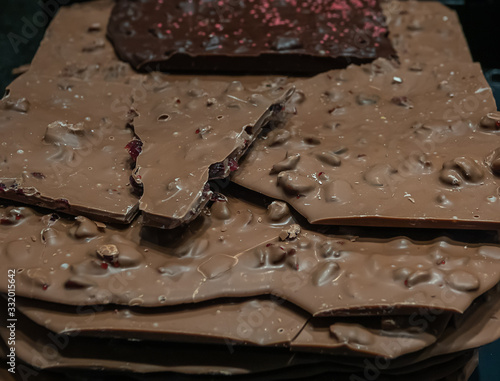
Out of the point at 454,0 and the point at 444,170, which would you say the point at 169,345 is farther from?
the point at 454,0

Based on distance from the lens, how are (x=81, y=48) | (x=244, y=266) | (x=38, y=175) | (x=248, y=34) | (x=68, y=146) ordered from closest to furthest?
(x=244, y=266)
(x=38, y=175)
(x=68, y=146)
(x=248, y=34)
(x=81, y=48)

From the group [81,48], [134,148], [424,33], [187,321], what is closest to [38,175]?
[134,148]

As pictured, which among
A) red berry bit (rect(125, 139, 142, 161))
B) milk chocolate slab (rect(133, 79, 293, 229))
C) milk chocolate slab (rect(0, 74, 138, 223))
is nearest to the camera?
milk chocolate slab (rect(133, 79, 293, 229))

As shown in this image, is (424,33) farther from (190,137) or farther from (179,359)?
(179,359)

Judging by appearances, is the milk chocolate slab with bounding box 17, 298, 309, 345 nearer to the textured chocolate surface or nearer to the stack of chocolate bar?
the stack of chocolate bar

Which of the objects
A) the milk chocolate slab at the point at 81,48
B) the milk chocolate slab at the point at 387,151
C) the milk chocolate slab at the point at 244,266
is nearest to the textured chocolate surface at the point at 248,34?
the milk chocolate slab at the point at 81,48

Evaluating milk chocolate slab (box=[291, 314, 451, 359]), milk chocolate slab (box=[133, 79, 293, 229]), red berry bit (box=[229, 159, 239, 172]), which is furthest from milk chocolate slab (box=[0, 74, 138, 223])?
milk chocolate slab (box=[291, 314, 451, 359])
